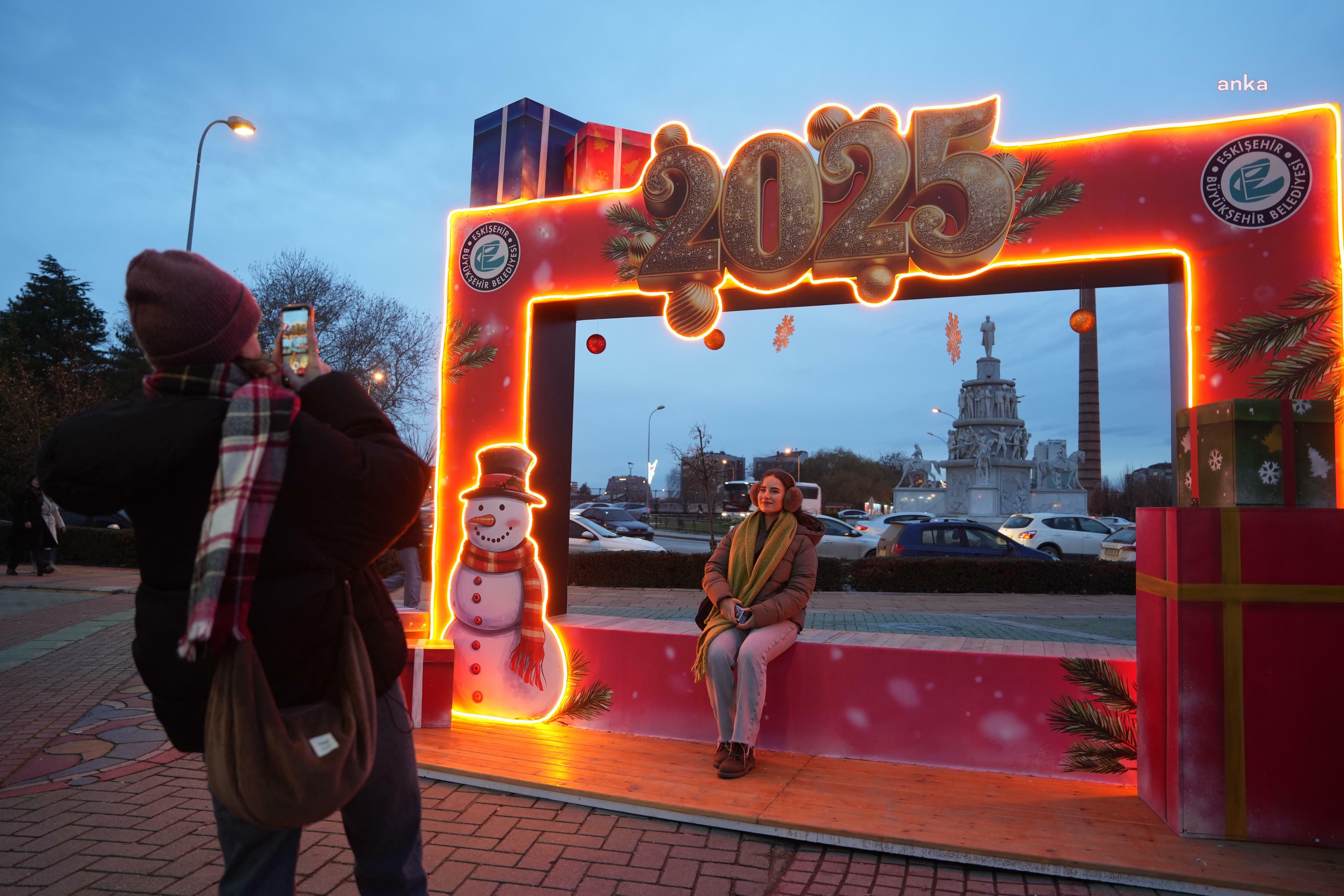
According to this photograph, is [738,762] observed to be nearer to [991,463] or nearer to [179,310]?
[179,310]

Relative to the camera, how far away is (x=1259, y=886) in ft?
9.90

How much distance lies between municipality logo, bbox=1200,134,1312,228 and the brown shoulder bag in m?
4.75

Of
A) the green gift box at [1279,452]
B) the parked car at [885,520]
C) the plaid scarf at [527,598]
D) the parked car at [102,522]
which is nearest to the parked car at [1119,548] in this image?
the parked car at [885,520]

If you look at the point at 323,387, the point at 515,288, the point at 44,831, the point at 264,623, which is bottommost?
the point at 44,831

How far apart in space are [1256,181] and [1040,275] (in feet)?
3.51

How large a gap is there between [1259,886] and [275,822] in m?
3.25

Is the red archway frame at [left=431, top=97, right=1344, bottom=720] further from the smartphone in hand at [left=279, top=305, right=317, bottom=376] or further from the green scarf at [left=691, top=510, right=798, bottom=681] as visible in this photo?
the smartphone in hand at [left=279, top=305, right=317, bottom=376]

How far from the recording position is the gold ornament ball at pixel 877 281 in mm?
4832

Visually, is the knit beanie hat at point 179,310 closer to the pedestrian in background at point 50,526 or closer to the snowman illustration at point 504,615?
the snowman illustration at point 504,615

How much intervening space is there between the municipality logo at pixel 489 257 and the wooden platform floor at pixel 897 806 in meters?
2.89

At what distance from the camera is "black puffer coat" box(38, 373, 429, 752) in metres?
1.43

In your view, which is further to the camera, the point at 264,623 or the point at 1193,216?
the point at 1193,216

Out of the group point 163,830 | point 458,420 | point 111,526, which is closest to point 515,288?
point 458,420

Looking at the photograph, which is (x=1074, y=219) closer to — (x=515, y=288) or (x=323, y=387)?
(x=515, y=288)
